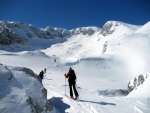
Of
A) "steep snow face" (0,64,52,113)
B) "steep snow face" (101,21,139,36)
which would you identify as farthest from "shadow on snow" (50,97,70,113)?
"steep snow face" (101,21,139,36)

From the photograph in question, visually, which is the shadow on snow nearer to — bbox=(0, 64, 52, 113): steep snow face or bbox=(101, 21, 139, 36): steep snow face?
bbox=(0, 64, 52, 113): steep snow face

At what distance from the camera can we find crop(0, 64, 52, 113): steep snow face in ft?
22.4

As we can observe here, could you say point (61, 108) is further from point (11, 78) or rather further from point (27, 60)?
point (27, 60)

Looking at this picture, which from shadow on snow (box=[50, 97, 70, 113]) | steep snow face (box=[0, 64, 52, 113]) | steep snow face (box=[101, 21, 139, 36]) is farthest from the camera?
steep snow face (box=[101, 21, 139, 36])

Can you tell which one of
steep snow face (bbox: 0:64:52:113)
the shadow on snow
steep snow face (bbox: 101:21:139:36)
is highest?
steep snow face (bbox: 101:21:139:36)

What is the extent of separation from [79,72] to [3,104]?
39.4 meters

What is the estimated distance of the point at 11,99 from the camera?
699cm

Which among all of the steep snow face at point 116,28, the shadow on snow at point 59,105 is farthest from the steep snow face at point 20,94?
the steep snow face at point 116,28

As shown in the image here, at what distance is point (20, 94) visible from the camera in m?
7.40

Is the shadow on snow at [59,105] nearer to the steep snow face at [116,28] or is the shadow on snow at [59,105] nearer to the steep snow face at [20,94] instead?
the steep snow face at [20,94]

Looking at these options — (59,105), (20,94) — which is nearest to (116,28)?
(59,105)

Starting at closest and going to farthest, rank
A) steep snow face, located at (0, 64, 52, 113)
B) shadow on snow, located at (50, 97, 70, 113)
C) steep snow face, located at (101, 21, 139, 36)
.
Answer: steep snow face, located at (0, 64, 52, 113)
shadow on snow, located at (50, 97, 70, 113)
steep snow face, located at (101, 21, 139, 36)

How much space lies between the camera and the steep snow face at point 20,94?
22.4 ft

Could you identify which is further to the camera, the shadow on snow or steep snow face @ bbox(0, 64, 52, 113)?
the shadow on snow
